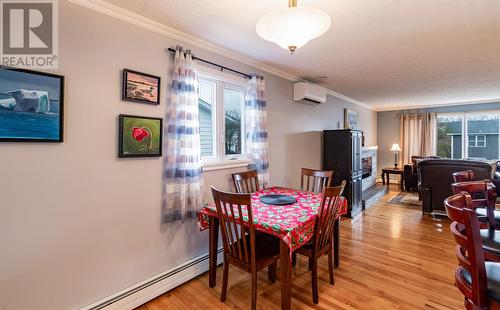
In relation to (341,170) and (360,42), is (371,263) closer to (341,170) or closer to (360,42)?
(341,170)

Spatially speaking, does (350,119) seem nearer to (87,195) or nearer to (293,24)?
(293,24)

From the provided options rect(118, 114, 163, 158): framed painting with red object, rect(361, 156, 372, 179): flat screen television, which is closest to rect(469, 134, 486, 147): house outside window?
rect(361, 156, 372, 179): flat screen television

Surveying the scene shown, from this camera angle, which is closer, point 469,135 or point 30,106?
point 30,106

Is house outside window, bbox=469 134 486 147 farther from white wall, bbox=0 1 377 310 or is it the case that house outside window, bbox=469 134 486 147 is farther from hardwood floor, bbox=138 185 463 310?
white wall, bbox=0 1 377 310

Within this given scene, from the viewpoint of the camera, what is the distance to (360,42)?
2531 mm

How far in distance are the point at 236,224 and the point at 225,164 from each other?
3.44 ft

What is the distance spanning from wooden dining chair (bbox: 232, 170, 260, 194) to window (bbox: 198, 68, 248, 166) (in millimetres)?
194

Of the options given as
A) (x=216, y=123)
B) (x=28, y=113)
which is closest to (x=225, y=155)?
(x=216, y=123)

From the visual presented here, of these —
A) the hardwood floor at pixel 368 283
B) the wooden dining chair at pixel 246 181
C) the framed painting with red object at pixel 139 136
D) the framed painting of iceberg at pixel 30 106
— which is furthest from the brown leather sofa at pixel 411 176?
the framed painting of iceberg at pixel 30 106

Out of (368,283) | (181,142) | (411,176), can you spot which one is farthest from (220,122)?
(411,176)

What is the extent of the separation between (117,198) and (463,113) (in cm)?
809

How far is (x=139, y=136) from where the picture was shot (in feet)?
6.75

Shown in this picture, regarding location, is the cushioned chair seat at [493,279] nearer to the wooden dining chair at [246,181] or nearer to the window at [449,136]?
the wooden dining chair at [246,181]

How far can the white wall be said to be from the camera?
1.55 m
